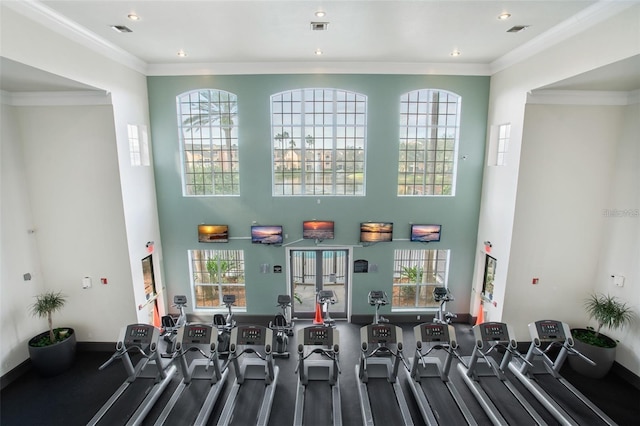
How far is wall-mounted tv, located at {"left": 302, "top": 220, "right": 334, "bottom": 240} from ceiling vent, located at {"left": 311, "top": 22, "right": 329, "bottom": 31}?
13.9ft

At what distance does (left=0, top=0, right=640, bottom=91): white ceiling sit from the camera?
4520 mm

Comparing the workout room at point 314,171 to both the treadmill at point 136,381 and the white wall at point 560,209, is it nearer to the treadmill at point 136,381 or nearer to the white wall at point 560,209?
the white wall at point 560,209

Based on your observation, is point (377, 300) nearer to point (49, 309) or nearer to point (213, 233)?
point (213, 233)

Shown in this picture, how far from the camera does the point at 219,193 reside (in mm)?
7945

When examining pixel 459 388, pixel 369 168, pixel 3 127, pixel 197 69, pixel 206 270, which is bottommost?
pixel 459 388

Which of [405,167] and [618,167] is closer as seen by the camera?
[618,167]

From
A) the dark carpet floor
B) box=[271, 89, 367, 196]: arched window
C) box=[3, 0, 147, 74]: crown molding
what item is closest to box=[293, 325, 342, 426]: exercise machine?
the dark carpet floor

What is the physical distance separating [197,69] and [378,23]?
177 inches

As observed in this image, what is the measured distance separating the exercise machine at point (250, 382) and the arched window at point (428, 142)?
4992mm

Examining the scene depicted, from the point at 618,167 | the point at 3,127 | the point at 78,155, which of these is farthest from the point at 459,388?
the point at 3,127

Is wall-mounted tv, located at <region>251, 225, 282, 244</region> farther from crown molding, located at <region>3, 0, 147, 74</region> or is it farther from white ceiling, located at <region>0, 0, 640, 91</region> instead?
crown molding, located at <region>3, 0, 147, 74</region>

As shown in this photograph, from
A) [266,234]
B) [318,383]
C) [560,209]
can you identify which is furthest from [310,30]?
[318,383]

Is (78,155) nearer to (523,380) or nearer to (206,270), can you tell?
(206,270)

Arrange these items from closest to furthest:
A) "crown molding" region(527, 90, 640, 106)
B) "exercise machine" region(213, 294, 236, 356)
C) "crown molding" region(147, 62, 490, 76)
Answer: "crown molding" region(527, 90, 640, 106) < "exercise machine" region(213, 294, 236, 356) < "crown molding" region(147, 62, 490, 76)
